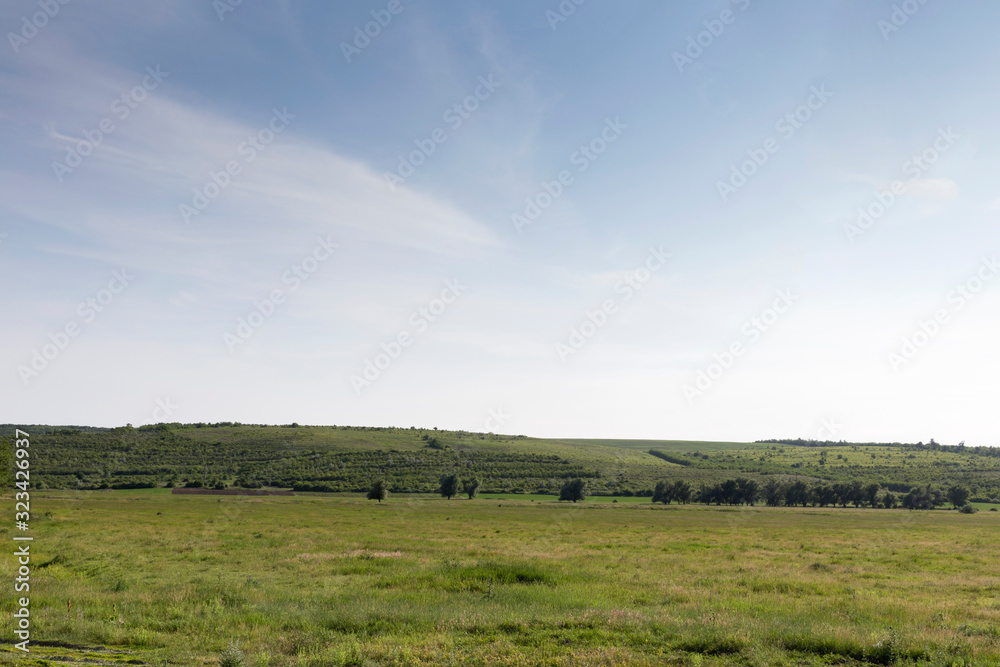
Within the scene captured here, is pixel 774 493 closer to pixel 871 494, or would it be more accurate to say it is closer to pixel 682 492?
pixel 871 494

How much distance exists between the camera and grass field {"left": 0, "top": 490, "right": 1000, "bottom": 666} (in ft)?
39.1

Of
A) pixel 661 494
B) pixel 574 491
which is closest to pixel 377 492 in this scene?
pixel 574 491

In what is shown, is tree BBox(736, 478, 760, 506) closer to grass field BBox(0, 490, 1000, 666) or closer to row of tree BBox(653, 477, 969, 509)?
row of tree BBox(653, 477, 969, 509)

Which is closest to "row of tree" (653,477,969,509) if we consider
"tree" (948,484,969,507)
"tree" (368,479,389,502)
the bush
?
"tree" (948,484,969,507)

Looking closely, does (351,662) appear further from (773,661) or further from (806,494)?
(806,494)

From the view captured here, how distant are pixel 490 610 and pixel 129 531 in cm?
3543

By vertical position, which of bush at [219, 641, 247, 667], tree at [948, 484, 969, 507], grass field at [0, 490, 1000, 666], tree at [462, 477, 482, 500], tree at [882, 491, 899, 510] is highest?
bush at [219, 641, 247, 667]

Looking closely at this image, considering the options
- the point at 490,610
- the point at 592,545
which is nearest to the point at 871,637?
the point at 490,610

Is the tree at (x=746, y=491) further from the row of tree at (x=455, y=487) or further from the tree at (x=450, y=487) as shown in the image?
the tree at (x=450, y=487)

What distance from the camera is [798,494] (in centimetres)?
13275

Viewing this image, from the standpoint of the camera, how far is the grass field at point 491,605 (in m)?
11.9

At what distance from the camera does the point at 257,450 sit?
633 ft

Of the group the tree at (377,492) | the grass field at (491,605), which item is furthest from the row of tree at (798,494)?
the grass field at (491,605)

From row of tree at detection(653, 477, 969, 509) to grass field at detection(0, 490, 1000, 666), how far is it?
99823mm
